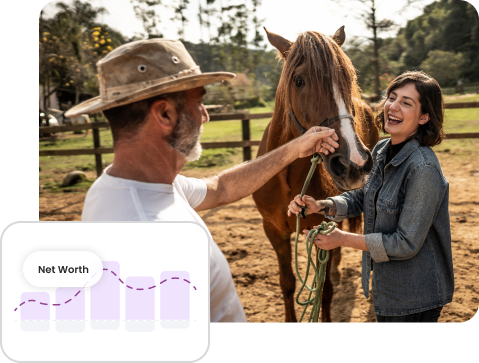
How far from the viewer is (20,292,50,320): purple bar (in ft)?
3.41

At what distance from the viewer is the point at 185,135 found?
1.22 m

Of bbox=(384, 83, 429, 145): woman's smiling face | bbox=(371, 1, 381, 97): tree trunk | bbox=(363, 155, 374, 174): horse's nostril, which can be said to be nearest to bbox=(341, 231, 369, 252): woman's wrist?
bbox=(363, 155, 374, 174): horse's nostril

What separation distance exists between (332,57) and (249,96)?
7.20 metres

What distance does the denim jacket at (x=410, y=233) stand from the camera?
143 cm

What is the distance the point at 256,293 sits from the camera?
324 cm

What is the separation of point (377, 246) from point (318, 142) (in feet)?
1.91

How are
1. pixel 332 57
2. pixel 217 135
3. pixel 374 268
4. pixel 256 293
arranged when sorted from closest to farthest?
pixel 374 268, pixel 332 57, pixel 256 293, pixel 217 135

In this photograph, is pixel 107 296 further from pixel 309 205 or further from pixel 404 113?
pixel 404 113

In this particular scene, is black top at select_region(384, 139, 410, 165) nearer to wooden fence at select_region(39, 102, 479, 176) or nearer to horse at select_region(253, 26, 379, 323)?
horse at select_region(253, 26, 379, 323)

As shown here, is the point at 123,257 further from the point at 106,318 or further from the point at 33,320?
the point at 33,320

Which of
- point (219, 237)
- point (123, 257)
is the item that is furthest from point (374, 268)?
point (219, 237)

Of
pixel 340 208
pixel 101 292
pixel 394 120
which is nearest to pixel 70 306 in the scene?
pixel 101 292

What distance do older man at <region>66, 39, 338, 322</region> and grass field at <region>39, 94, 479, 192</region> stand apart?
4.82m

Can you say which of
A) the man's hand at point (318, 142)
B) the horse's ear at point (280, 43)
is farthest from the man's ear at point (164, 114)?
the horse's ear at point (280, 43)
